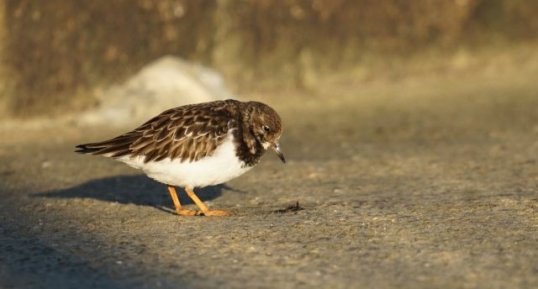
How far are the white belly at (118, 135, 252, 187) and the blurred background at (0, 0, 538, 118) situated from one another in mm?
4258

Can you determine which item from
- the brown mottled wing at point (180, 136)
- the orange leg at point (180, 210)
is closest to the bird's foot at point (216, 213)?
the orange leg at point (180, 210)

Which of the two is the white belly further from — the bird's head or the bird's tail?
the bird's head

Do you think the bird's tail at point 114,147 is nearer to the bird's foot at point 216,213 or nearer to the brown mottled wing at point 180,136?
the brown mottled wing at point 180,136

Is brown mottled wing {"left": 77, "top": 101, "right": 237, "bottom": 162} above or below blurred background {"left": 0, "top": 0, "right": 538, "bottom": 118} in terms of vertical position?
below

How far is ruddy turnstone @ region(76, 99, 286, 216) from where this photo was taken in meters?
6.95

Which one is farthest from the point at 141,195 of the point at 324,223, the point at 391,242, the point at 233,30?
the point at 233,30

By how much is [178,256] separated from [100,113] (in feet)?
17.8

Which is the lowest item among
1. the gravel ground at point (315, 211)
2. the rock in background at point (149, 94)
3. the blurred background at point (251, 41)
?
the gravel ground at point (315, 211)

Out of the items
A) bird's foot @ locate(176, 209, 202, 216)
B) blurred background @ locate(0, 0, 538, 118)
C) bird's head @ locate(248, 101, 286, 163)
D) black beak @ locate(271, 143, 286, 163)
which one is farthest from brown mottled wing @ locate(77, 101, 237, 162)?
blurred background @ locate(0, 0, 538, 118)

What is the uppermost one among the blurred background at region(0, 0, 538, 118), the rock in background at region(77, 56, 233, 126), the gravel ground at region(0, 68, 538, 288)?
the blurred background at region(0, 0, 538, 118)

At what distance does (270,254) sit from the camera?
607cm

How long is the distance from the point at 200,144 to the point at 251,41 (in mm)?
5610

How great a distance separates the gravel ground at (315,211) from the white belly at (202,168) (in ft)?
0.96

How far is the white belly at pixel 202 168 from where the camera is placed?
22.7 feet
